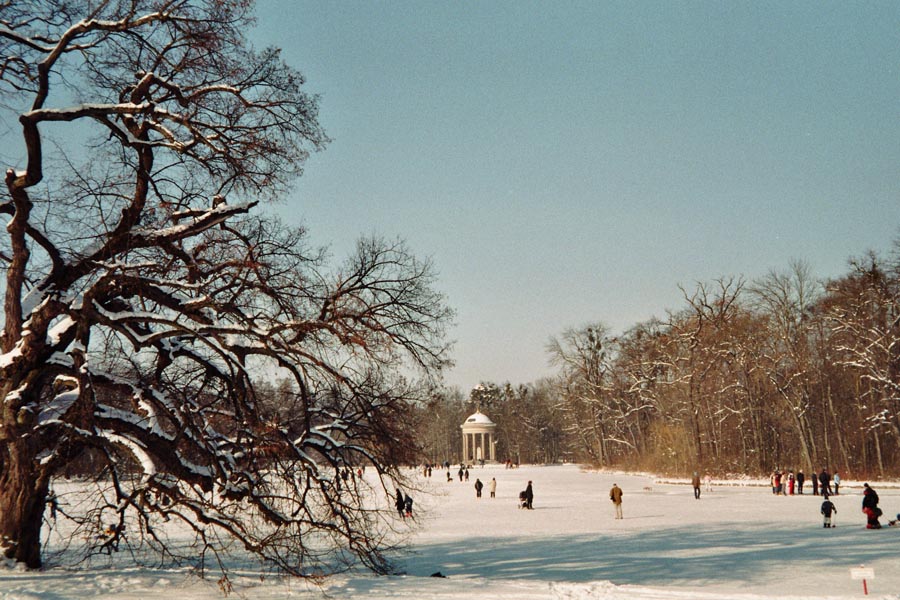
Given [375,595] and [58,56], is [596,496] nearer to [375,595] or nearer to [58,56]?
[375,595]

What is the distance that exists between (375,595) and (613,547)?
9381 millimetres

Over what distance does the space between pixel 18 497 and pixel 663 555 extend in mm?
13488

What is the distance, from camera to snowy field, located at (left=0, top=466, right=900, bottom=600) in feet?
40.6

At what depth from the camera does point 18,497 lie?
36.8 ft

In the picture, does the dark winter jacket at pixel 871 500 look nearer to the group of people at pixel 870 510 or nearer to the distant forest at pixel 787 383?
the group of people at pixel 870 510

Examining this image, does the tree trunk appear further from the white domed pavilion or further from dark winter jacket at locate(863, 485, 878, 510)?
the white domed pavilion

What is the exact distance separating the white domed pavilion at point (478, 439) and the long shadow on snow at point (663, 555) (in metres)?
87.1

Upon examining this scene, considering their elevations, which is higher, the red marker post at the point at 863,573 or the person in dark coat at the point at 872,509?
the person in dark coat at the point at 872,509

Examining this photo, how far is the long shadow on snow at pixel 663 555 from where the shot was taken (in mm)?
15688

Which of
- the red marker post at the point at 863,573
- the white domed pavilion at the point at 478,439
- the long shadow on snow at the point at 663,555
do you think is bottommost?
the long shadow on snow at the point at 663,555

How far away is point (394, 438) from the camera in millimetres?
13602

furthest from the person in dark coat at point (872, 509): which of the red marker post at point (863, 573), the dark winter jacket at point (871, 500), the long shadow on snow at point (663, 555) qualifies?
the red marker post at point (863, 573)

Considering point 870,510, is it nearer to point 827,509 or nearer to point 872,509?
point 872,509

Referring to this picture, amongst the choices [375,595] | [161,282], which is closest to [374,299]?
[161,282]
